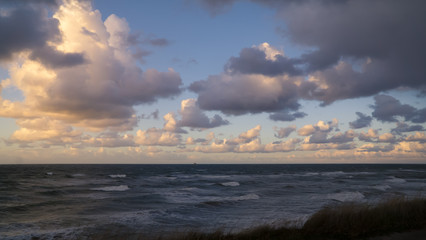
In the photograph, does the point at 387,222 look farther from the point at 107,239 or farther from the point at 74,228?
the point at 74,228

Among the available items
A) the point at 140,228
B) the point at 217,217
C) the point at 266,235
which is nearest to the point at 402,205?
the point at 266,235

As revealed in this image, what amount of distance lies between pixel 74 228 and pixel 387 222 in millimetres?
15588

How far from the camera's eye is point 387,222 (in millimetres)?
11672

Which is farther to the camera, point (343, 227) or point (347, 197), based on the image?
point (347, 197)

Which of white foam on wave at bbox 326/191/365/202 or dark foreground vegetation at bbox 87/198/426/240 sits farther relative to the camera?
white foam on wave at bbox 326/191/365/202

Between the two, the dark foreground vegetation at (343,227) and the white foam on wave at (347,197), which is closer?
the dark foreground vegetation at (343,227)

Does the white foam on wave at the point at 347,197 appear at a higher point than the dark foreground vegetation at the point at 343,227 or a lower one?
lower

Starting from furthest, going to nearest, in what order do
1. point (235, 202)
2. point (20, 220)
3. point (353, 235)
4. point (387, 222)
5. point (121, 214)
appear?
point (235, 202) → point (121, 214) → point (20, 220) → point (387, 222) → point (353, 235)

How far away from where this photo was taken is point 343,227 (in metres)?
10.9

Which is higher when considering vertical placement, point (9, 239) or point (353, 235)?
point (353, 235)

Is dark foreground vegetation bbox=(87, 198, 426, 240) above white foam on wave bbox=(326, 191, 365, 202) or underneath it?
above

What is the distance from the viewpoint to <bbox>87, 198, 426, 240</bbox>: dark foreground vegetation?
1033 centimetres

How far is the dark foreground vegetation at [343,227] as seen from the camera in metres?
10.3

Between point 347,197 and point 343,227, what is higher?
point 343,227
